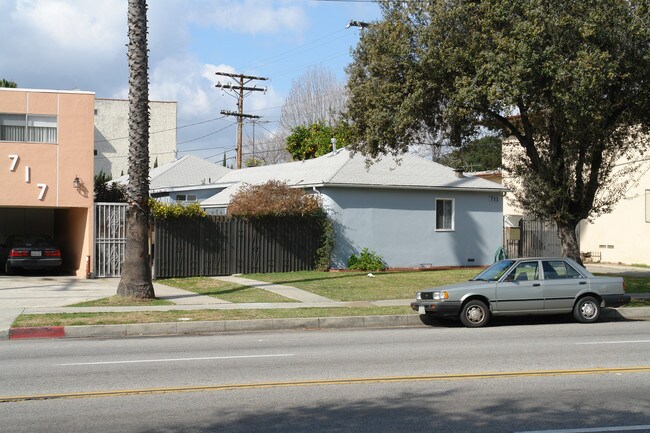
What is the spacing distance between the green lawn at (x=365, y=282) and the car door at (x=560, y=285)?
17.2ft

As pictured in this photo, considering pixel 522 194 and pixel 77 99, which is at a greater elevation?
pixel 77 99

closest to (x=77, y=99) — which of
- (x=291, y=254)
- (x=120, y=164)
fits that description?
(x=291, y=254)

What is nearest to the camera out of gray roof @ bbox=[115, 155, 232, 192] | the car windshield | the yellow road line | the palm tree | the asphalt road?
the asphalt road

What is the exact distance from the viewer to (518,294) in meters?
15.6

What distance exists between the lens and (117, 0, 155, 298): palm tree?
59.5 feet

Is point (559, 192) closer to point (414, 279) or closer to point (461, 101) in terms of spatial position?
point (461, 101)

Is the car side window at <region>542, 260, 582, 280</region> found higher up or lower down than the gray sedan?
higher up

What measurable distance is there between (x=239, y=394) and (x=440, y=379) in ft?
8.72

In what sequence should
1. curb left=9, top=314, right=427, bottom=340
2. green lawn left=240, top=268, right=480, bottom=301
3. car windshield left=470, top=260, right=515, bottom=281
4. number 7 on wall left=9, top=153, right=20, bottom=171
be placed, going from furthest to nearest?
number 7 on wall left=9, top=153, right=20, bottom=171 → green lawn left=240, top=268, right=480, bottom=301 → car windshield left=470, top=260, right=515, bottom=281 → curb left=9, top=314, right=427, bottom=340

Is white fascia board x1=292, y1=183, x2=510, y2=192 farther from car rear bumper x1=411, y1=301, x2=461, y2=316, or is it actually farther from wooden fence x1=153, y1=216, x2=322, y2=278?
car rear bumper x1=411, y1=301, x2=461, y2=316

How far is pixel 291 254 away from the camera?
27.0 metres

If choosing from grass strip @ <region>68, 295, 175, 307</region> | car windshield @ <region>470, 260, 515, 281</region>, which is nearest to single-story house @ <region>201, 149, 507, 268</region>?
grass strip @ <region>68, 295, 175, 307</region>

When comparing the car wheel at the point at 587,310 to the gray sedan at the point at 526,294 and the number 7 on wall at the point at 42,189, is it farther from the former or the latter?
the number 7 on wall at the point at 42,189

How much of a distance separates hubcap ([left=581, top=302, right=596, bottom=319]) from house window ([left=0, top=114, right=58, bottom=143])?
17.0 meters
